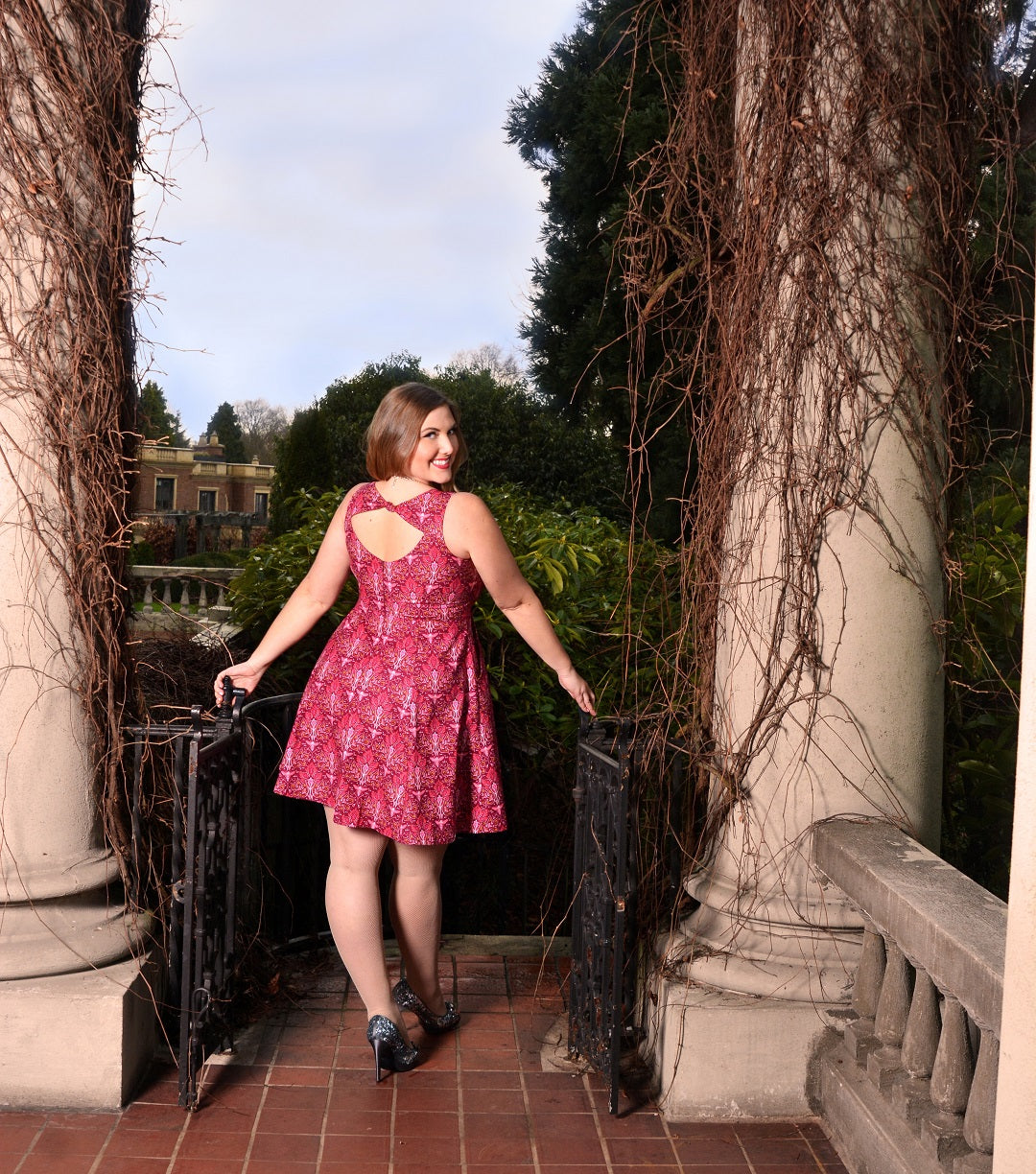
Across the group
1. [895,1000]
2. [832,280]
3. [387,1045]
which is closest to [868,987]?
[895,1000]

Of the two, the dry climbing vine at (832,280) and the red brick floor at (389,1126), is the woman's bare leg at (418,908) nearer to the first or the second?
the red brick floor at (389,1126)

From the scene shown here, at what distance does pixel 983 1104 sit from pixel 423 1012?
1.62 meters

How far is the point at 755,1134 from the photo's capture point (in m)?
2.84

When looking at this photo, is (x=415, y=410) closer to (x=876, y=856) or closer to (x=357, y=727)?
(x=357, y=727)

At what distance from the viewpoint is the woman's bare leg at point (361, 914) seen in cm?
306

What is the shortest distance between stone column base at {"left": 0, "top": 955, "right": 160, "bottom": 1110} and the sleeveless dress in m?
0.65

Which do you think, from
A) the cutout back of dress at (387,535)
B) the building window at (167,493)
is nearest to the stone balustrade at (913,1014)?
the cutout back of dress at (387,535)

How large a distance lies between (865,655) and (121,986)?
1.96 m

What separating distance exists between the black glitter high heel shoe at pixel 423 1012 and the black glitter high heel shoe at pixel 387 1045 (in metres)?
0.18

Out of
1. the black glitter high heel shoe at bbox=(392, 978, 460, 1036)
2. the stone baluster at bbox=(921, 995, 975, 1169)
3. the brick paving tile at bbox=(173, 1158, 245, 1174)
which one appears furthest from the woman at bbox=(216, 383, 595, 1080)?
the stone baluster at bbox=(921, 995, 975, 1169)

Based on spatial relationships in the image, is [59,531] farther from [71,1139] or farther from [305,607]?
[71,1139]


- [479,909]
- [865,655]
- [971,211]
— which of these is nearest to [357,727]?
[865,655]

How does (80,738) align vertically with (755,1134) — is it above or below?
Result: above

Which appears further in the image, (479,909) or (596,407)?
(596,407)
